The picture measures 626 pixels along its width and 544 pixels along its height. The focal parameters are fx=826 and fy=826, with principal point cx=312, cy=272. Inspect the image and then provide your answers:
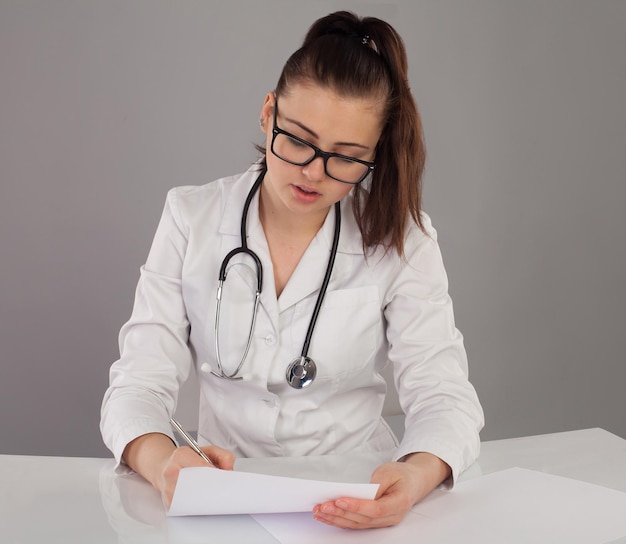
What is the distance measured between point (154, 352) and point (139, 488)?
0.35m

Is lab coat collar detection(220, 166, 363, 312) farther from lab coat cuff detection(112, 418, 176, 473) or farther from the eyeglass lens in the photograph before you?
lab coat cuff detection(112, 418, 176, 473)

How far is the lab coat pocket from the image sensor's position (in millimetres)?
1650

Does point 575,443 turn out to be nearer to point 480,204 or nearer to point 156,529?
point 156,529

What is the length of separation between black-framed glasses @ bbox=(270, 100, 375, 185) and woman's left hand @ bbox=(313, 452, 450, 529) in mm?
522

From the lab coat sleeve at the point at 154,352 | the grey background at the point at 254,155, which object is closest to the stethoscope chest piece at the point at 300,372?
the lab coat sleeve at the point at 154,352

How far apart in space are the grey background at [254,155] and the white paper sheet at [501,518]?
1899 millimetres

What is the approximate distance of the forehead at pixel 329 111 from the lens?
147cm

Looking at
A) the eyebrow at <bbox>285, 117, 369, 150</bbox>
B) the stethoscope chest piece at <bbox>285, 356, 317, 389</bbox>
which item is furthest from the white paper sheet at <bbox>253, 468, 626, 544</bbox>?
the eyebrow at <bbox>285, 117, 369, 150</bbox>

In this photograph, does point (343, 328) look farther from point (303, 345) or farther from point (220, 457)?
point (220, 457)

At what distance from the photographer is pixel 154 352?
1.60 metres

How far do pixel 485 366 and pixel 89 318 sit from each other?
60.5 inches

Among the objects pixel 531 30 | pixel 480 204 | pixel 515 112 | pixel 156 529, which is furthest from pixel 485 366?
pixel 156 529

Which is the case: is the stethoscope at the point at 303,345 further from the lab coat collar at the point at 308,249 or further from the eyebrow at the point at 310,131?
the eyebrow at the point at 310,131

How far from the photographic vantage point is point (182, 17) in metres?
2.86
